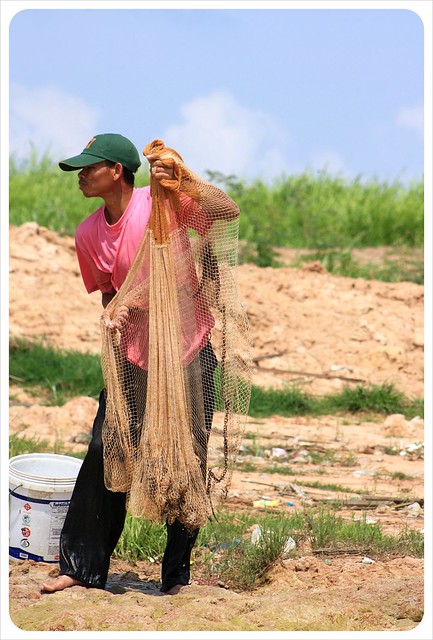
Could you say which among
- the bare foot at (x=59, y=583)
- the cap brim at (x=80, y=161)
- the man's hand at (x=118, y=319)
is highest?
the cap brim at (x=80, y=161)

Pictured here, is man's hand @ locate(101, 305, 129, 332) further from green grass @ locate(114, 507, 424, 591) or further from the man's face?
green grass @ locate(114, 507, 424, 591)

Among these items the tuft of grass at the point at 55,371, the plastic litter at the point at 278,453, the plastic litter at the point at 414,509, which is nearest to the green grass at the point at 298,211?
the tuft of grass at the point at 55,371

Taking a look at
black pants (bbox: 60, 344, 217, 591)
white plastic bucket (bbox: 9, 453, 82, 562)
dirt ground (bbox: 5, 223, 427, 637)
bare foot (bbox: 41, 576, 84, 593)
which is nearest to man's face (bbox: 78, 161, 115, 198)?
black pants (bbox: 60, 344, 217, 591)

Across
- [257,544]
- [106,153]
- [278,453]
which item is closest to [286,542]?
[257,544]

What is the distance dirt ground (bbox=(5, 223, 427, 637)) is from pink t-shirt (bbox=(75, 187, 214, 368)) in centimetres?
54

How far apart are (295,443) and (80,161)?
426cm

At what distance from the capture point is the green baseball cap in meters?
4.26

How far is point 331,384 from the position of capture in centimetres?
1006

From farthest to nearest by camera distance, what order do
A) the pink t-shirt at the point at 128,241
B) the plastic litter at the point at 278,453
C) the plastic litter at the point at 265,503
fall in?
the plastic litter at the point at 278,453
the plastic litter at the point at 265,503
the pink t-shirt at the point at 128,241

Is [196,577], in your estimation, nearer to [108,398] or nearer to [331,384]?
[108,398]

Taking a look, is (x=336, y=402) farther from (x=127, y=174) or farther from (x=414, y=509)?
(x=127, y=174)

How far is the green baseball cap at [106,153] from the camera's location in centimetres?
426

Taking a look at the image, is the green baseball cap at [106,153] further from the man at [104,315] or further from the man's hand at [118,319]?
the man's hand at [118,319]

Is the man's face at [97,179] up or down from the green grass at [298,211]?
down
